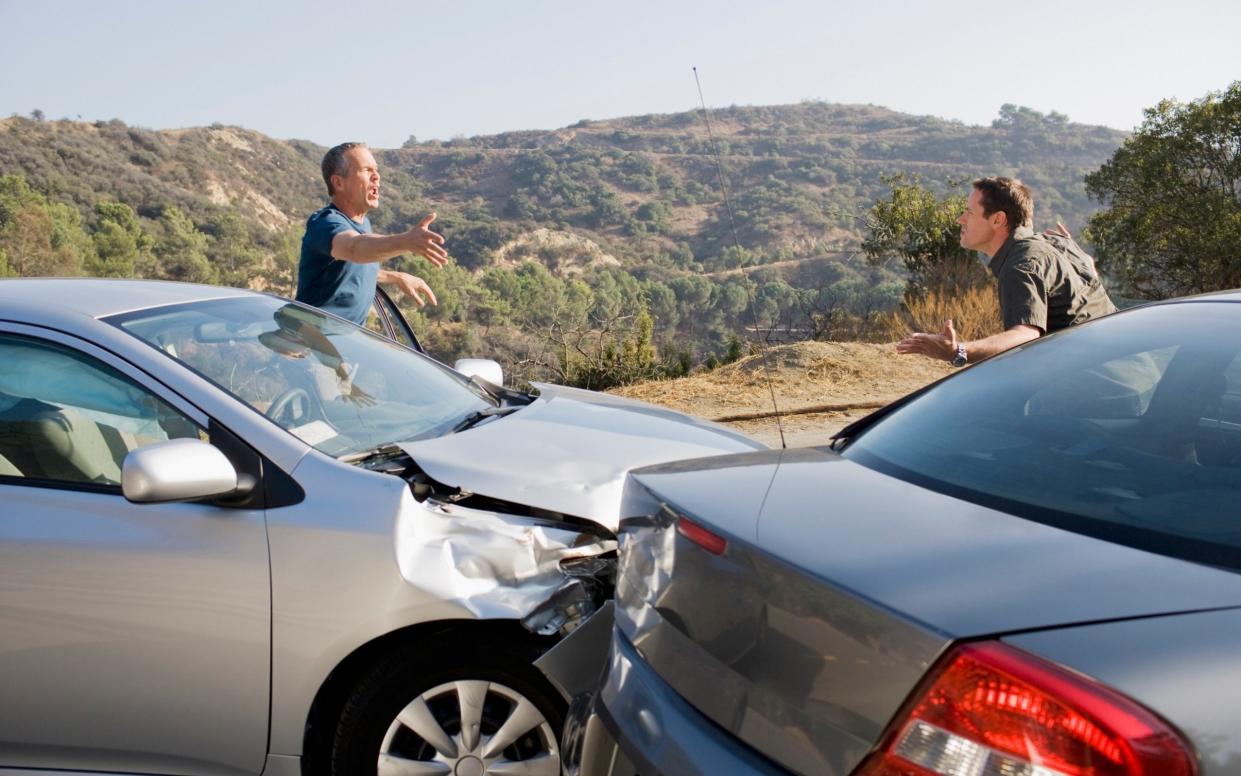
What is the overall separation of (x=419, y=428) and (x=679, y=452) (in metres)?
0.83

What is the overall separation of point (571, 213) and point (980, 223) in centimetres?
6826

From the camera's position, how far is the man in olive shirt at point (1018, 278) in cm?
437

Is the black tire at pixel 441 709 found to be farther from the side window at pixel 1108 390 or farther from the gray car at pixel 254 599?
the side window at pixel 1108 390

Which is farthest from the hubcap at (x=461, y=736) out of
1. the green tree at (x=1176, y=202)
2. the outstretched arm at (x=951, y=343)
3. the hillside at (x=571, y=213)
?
the green tree at (x=1176, y=202)

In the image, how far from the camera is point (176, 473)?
264 cm

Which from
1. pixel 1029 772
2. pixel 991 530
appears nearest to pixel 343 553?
pixel 991 530

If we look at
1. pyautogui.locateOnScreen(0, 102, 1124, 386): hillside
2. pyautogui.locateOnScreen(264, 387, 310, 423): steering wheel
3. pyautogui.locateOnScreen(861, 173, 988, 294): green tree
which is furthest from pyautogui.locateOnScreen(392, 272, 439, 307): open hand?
pyautogui.locateOnScreen(861, 173, 988, 294): green tree

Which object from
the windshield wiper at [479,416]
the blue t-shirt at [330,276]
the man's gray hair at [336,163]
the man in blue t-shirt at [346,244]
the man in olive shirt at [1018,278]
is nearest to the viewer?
the windshield wiper at [479,416]

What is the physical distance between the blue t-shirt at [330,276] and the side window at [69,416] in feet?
7.29

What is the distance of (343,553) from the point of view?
2693 millimetres

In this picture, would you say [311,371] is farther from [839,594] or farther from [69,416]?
[839,594]

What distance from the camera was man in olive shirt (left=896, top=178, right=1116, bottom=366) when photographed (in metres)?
4.37

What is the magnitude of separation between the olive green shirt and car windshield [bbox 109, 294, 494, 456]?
2.25 m

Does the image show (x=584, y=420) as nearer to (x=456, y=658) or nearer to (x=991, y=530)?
(x=456, y=658)
